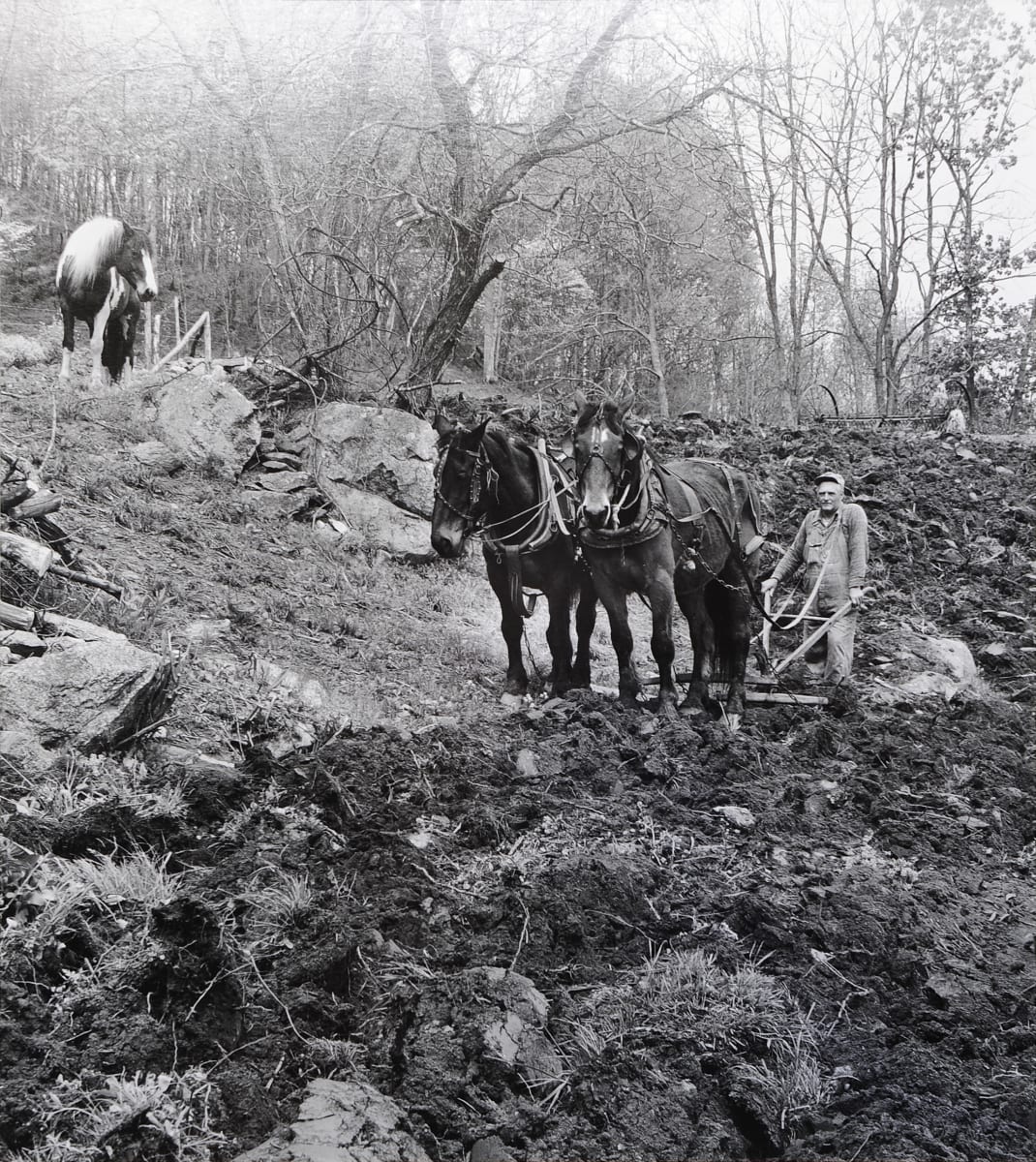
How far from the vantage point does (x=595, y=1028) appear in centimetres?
271

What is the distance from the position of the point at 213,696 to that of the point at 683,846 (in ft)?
8.13

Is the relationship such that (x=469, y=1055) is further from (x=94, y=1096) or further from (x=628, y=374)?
(x=628, y=374)

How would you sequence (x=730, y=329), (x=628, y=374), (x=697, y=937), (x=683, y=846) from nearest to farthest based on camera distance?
(x=697, y=937), (x=683, y=846), (x=628, y=374), (x=730, y=329)

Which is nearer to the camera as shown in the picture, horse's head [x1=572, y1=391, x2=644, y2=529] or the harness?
Answer: horse's head [x1=572, y1=391, x2=644, y2=529]

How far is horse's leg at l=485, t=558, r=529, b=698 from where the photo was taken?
22.1 feet

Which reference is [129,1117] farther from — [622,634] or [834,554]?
[834,554]

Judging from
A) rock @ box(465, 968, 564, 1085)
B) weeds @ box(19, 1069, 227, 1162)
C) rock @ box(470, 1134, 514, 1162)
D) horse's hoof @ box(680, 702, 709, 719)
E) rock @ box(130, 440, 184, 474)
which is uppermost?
rock @ box(130, 440, 184, 474)

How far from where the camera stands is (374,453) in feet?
35.1

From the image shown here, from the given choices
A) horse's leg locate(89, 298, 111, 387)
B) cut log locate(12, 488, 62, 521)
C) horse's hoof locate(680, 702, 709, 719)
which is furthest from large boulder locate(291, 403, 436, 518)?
cut log locate(12, 488, 62, 521)

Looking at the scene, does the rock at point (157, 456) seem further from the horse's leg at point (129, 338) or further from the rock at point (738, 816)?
the rock at point (738, 816)

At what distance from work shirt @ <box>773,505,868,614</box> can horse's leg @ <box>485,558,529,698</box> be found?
2.29 meters

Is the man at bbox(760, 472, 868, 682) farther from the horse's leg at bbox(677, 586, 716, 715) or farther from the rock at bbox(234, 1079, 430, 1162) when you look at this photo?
the rock at bbox(234, 1079, 430, 1162)

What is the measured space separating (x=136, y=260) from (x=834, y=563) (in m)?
6.06

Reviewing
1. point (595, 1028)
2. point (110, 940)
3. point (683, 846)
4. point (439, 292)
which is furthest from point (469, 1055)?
point (439, 292)
